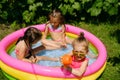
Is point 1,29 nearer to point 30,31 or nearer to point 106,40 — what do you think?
point 30,31

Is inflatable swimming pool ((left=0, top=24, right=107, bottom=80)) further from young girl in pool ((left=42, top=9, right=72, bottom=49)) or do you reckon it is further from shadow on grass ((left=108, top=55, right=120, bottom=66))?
young girl in pool ((left=42, top=9, right=72, bottom=49))

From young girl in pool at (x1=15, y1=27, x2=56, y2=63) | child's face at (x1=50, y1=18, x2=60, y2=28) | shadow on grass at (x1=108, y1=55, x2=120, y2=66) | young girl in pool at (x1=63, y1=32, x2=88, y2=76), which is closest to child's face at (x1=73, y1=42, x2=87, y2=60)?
young girl in pool at (x1=63, y1=32, x2=88, y2=76)

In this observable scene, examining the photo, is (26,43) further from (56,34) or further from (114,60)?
(114,60)

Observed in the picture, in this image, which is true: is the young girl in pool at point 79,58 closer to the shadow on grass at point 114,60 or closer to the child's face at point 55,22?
the shadow on grass at point 114,60

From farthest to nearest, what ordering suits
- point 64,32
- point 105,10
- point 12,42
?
point 105,10
point 64,32
point 12,42

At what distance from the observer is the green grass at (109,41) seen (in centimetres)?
551

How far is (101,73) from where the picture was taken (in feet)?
Result: 17.5

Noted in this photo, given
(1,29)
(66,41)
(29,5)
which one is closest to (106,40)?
(66,41)

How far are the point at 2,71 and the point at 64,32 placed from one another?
1.49 m

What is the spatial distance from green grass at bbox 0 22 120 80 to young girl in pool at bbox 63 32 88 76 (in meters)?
0.68

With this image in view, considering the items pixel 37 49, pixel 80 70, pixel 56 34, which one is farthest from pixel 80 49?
pixel 56 34

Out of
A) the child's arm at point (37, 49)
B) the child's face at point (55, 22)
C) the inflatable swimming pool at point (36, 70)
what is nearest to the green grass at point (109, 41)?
the inflatable swimming pool at point (36, 70)

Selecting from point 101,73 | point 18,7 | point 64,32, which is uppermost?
point 18,7

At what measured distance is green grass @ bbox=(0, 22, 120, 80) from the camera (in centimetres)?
551
